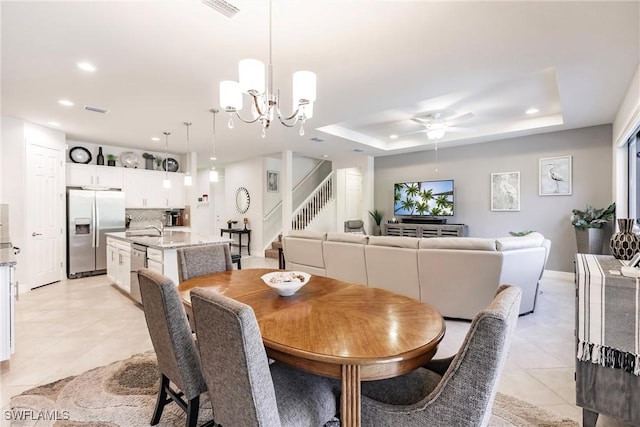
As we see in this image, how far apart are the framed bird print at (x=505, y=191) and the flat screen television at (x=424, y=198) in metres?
0.82

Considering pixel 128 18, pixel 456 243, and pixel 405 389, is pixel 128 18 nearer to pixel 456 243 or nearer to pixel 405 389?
pixel 405 389

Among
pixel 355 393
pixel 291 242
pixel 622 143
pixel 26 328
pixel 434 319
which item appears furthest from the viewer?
pixel 291 242

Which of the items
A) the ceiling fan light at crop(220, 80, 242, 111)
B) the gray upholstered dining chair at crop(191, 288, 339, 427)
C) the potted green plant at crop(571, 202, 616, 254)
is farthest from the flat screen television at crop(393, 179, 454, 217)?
the gray upholstered dining chair at crop(191, 288, 339, 427)

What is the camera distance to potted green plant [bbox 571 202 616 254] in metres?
4.68

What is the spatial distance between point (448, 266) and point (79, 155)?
689 centimetres

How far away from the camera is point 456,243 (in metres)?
3.25

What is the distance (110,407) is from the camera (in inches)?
76.7

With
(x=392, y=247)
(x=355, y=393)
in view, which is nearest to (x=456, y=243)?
(x=392, y=247)

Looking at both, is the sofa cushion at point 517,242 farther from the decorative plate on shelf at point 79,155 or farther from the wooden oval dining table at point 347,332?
the decorative plate on shelf at point 79,155

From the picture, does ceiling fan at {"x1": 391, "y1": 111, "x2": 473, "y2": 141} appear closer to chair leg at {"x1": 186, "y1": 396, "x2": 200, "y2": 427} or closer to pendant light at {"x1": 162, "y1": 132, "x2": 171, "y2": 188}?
pendant light at {"x1": 162, "y1": 132, "x2": 171, "y2": 188}

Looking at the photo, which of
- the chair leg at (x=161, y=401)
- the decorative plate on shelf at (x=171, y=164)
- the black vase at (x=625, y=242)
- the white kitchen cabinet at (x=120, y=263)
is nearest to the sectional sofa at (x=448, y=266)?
the black vase at (x=625, y=242)

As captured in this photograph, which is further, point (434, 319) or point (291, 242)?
point (291, 242)

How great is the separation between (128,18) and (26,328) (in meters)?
3.35

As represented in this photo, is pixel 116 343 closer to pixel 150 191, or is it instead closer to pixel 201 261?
pixel 201 261
